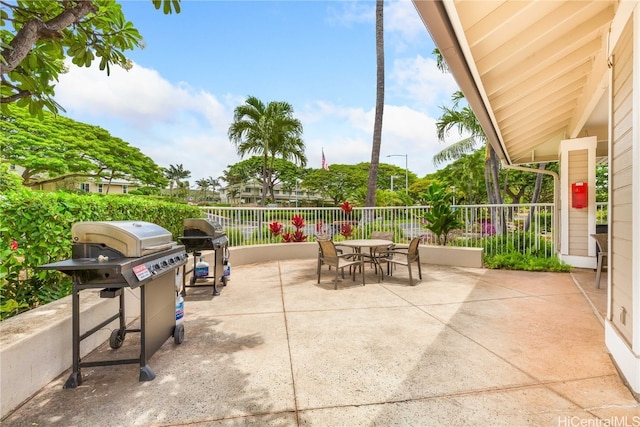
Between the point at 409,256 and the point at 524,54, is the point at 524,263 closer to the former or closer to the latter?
the point at 409,256

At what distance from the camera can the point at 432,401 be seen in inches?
88.2

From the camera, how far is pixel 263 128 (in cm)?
2194

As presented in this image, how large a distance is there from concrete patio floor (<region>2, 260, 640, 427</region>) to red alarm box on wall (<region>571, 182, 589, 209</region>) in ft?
9.80

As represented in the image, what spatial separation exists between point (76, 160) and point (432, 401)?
27.9 meters

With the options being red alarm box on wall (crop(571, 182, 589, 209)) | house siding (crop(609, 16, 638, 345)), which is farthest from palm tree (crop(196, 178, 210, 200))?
house siding (crop(609, 16, 638, 345))

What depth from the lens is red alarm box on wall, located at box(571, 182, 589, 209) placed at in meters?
6.79

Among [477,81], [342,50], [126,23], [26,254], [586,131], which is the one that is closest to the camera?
[126,23]

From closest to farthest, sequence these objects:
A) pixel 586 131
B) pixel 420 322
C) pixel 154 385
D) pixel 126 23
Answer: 1. pixel 154 385
2. pixel 126 23
3. pixel 420 322
4. pixel 586 131

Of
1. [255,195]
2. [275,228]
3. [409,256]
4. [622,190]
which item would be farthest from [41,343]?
[255,195]

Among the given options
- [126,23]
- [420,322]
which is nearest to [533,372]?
[420,322]

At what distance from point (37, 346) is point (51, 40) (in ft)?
7.81

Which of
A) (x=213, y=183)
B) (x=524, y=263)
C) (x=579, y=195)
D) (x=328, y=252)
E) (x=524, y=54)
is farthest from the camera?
(x=213, y=183)

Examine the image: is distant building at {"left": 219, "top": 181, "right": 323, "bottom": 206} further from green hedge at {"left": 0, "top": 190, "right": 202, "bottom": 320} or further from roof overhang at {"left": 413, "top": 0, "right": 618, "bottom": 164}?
green hedge at {"left": 0, "top": 190, "right": 202, "bottom": 320}

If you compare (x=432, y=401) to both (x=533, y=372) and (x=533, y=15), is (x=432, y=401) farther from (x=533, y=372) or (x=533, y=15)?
(x=533, y=15)
